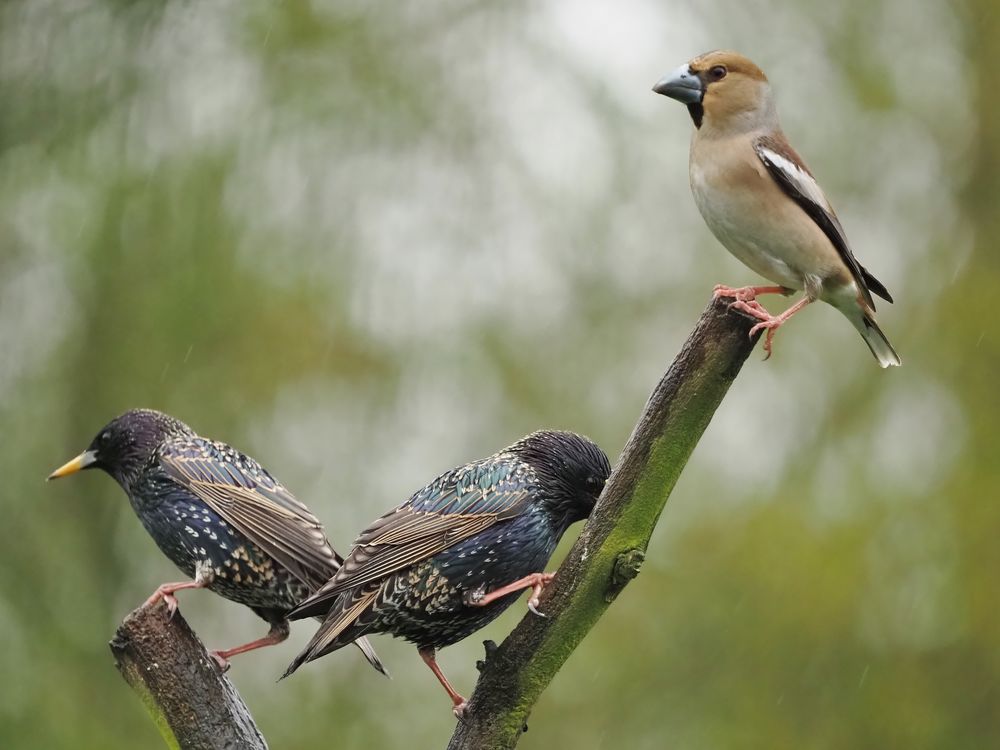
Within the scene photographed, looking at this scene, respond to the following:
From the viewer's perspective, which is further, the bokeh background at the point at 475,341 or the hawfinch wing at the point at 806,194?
the bokeh background at the point at 475,341

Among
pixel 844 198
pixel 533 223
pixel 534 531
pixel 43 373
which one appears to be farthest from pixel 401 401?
pixel 534 531

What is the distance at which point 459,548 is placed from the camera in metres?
4.38

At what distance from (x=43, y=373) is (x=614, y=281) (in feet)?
13.2

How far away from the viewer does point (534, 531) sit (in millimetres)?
4457

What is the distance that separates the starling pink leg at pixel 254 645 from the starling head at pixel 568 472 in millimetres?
1082

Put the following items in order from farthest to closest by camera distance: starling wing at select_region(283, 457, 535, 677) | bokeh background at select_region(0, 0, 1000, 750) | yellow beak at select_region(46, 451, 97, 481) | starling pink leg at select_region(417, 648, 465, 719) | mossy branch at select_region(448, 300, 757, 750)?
bokeh background at select_region(0, 0, 1000, 750) → yellow beak at select_region(46, 451, 97, 481) → starling wing at select_region(283, 457, 535, 677) → starling pink leg at select_region(417, 648, 465, 719) → mossy branch at select_region(448, 300, 757, 750)

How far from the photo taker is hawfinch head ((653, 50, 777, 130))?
4.58 metres

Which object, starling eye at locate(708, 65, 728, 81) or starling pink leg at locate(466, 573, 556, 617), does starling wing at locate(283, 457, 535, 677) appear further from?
starling eye at locate(708, 65, 728, 81)

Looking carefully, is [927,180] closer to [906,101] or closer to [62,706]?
[906,101]

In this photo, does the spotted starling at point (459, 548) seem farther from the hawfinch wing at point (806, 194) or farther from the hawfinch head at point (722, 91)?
the hawfinch head at point (722, 91)

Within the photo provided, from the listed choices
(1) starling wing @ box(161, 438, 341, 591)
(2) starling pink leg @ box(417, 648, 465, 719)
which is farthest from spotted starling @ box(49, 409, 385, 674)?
(2) starling pink leg @ box(417, 648, 465, 719)

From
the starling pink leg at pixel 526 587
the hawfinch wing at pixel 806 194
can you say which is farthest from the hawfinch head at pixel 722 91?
the starling pink leg at pixel 526 587

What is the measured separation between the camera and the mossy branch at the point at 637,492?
3824 mm

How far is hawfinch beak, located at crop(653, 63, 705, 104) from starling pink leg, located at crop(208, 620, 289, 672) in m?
2.14
